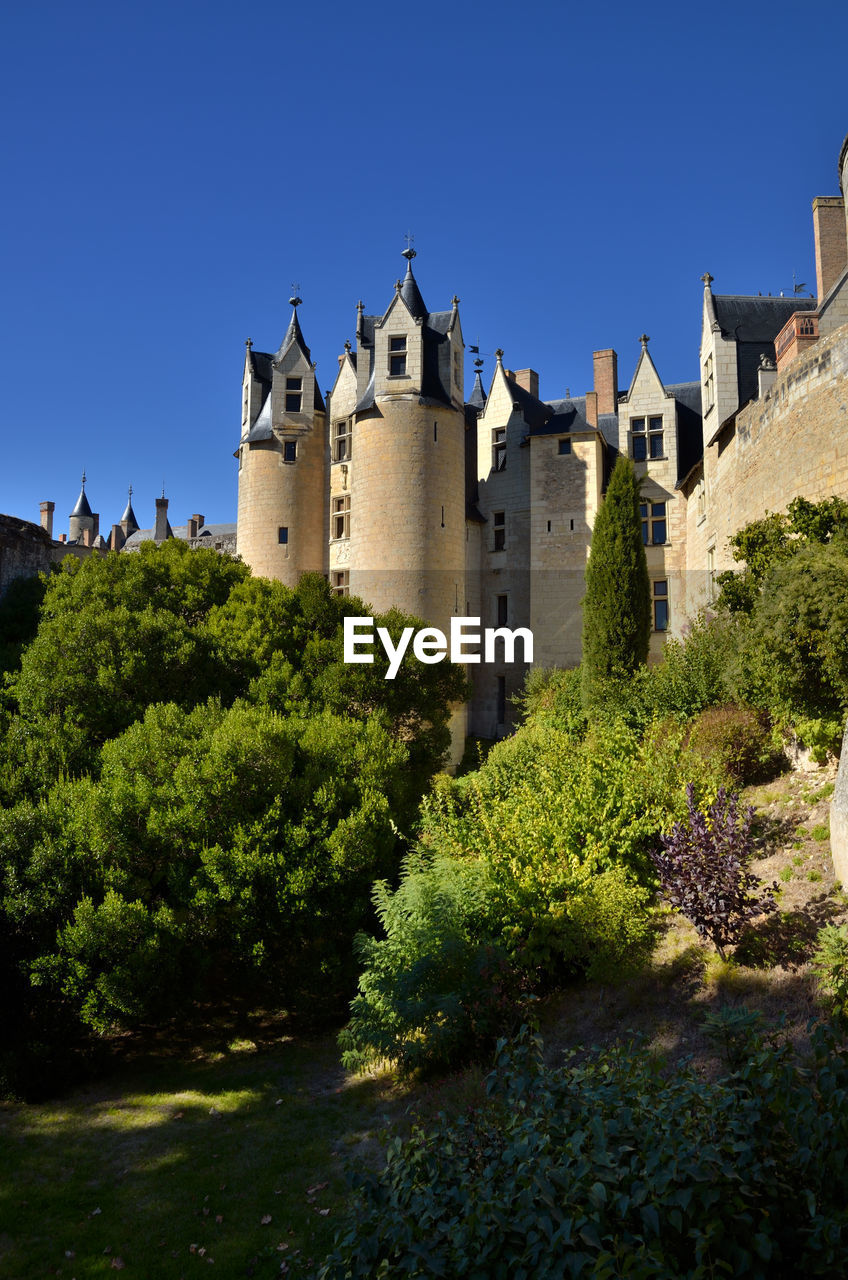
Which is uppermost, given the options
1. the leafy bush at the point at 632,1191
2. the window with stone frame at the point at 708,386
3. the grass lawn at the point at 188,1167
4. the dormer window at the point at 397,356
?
the dormer window at the point at 397,356

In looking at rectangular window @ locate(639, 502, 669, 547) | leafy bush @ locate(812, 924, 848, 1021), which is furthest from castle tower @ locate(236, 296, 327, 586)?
leafy bush @ locate(812, 924, 848, 1021)

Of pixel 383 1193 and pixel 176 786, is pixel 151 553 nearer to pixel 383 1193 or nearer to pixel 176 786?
pixel 176 786

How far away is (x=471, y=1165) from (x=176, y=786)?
9.35 metres

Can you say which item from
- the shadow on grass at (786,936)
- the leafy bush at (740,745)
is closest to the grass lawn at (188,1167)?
the shadow on grass at (786,936)

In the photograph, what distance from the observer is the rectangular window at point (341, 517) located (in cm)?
3050

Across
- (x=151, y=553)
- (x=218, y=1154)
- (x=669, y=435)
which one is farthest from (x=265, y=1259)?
(x=669, y=435)

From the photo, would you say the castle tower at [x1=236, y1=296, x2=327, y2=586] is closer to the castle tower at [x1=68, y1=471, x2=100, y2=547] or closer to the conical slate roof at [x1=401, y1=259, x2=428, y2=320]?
the conical slate roof at [x1=401, y1=259, x2=428, y2=320]

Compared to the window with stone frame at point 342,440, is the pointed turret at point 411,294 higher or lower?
higher

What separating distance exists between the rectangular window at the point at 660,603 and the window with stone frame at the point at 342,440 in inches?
471

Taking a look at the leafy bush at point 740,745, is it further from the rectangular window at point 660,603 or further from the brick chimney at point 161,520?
the brick chimney at point 161,520

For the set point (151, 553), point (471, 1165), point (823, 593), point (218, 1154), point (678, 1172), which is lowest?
point (218, 1154)

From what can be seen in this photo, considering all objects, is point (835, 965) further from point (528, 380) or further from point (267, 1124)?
point (528, 380)

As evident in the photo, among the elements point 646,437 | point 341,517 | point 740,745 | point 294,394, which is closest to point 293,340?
point 294,394

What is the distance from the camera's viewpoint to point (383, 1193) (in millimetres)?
3729
